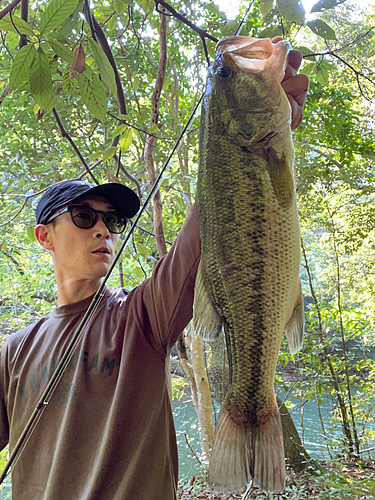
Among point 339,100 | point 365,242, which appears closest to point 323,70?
point 339,100

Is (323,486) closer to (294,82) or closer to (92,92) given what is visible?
(294,82)

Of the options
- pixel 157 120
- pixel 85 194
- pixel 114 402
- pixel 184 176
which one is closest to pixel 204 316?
pixel 114 402

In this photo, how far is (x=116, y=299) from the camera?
4.60 feet

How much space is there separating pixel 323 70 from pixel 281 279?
109 centimetres

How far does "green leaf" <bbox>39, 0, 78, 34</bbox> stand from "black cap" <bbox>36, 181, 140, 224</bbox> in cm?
64

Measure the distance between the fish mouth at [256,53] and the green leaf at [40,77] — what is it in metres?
0.44

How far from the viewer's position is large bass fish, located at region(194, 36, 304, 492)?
77cm

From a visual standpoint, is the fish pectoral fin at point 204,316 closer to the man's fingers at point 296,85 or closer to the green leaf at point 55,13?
the man's fingers at point 296,85

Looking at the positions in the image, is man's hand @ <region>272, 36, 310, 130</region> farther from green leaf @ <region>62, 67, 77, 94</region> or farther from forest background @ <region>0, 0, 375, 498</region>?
forest background @ <region>0, 0, 375, 498</region>

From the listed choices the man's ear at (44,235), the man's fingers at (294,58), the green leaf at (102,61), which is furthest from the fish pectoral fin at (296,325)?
the man's ear at (44,235)

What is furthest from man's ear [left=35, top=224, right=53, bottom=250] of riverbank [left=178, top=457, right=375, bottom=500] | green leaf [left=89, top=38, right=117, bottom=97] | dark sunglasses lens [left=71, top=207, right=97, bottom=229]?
riverbank [left=178, top=457, right=375, bottom=500]

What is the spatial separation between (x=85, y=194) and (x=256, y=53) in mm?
850

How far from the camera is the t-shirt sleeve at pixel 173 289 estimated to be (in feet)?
3.20

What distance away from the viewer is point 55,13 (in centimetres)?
84
